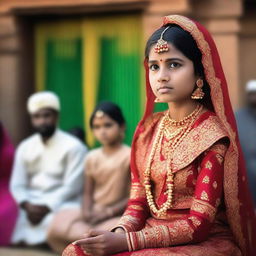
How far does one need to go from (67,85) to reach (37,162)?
5.82 ft

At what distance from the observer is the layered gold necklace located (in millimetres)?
3137

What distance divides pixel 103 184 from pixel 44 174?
100 centimetres

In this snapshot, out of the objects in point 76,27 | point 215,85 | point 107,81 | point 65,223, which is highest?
point 76,27

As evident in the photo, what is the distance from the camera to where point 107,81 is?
8.23 metres

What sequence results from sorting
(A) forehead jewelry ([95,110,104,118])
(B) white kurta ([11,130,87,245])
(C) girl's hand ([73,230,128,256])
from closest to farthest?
(C) girl's hand ([73,230,128,256]) < (A) forehead jewelry ([95,110,104,118]) < (B) white kurta ([11,130,87,245])

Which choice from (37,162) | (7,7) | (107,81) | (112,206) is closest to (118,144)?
(112,206)

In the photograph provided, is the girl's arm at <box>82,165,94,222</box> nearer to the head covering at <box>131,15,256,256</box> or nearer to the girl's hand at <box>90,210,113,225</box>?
the girl's hand at <box>90,210,113,225</box>

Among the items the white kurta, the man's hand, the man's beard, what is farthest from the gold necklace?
the man's beard

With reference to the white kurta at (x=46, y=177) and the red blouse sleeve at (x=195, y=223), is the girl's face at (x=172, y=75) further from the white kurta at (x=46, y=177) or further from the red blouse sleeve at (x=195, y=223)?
the white kurta at (x=46, y=177)

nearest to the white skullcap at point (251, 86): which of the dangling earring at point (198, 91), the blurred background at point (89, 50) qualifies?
the blurred background at point (89, 50)

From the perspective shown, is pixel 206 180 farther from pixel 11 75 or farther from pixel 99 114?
pixel 11 75

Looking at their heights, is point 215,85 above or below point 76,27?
below

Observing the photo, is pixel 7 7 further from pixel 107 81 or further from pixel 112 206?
pixel 112 206

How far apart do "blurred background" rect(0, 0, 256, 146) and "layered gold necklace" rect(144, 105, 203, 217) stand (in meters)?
4.00
